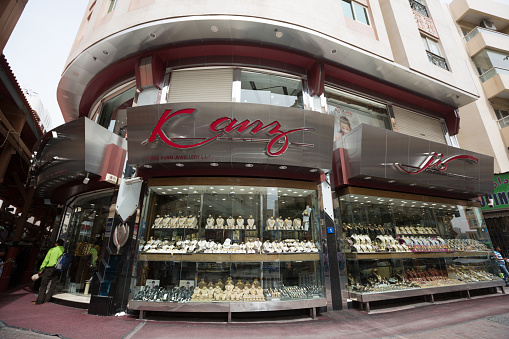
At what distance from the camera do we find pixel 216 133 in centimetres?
615

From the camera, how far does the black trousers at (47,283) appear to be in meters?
6.95

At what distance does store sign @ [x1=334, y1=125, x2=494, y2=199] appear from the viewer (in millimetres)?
7227

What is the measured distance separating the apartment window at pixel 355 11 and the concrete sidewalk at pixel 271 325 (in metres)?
10.7

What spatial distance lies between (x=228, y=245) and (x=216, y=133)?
3165 millimetres

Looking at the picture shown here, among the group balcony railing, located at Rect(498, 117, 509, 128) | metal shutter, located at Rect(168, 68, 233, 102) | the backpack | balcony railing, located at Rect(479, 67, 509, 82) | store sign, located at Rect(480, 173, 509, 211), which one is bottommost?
the backpack

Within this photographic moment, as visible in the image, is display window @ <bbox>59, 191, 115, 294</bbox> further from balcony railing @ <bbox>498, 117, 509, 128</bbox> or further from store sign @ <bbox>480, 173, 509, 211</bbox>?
balcony railing @ <bbox>498, 117, 509, 128</bbox>

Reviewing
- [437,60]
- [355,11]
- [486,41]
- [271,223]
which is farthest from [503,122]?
[271,223]

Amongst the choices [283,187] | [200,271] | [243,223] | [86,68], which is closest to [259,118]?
[283,187]

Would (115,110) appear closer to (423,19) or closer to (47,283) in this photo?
(47,283)

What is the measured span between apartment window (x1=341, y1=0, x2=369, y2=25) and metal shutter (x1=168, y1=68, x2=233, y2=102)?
5.73 metres

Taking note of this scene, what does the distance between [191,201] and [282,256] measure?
3.11 metres

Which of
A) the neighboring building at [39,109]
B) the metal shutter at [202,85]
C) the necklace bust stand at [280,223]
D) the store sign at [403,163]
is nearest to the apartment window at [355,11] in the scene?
the store sign at [403,163]

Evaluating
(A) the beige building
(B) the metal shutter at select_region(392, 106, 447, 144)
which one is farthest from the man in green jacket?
(A) the beige building

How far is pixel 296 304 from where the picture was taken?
18.6 ft
